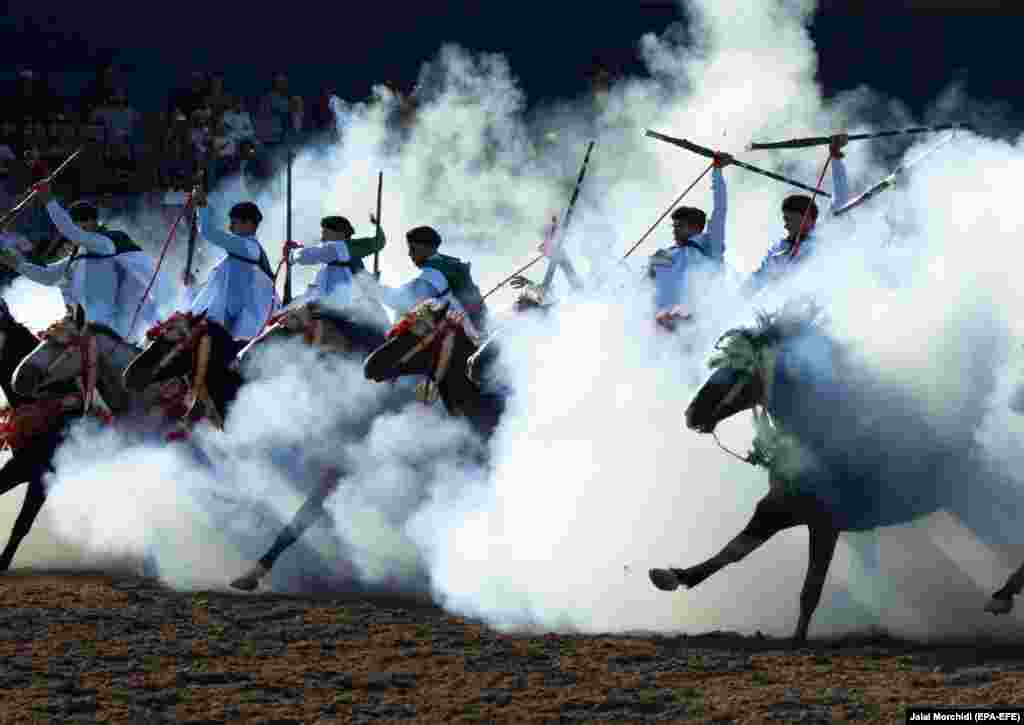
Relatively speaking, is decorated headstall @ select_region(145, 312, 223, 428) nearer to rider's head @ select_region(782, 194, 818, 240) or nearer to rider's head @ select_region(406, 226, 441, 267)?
rider's head @ select_region(406, 226, 441, 267)

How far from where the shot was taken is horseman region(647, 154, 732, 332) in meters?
11.1

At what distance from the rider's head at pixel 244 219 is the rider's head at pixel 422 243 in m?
1.11

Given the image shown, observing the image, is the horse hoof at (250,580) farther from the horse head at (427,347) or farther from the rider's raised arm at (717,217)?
the rider's raised arm at (717,217)

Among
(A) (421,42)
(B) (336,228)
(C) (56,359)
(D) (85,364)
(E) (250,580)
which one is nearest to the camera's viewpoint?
(E) (250,580)

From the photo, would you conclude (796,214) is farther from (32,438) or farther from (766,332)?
(32,438)

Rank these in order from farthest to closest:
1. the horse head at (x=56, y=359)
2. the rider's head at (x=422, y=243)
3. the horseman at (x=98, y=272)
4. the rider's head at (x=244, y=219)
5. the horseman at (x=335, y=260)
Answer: the horseman at (x=98, y=272)
the rider's head at (x=244, y=219)
the horseman at (x=335, y=260)
the rider's head at (x=422, y=243)
the horse head at (x=56, y=359)

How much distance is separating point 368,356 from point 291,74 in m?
11.3

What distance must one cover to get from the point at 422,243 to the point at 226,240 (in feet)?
4.10

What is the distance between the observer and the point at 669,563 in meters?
8.73

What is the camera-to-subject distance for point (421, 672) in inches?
287

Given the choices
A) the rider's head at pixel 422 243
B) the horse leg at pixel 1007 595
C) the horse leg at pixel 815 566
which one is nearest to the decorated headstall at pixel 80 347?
the rider's head at pixel 422 243

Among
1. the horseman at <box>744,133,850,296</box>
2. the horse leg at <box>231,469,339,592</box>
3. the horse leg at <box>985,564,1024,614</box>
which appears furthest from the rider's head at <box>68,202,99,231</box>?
the horse leg at <box>985,564,1024,614</box>

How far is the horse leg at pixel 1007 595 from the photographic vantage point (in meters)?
7.69

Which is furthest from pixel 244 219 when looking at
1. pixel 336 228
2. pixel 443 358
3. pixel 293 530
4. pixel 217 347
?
pixel 293 530
